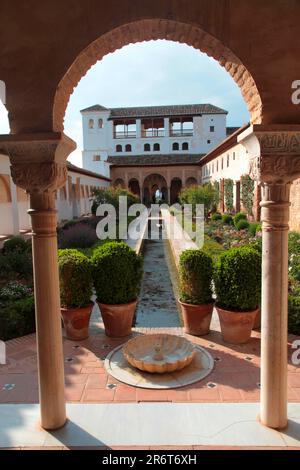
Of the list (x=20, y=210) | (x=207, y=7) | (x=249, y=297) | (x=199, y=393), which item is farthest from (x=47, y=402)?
(x=20, y=210)

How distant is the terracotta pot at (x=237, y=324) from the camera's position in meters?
4.82

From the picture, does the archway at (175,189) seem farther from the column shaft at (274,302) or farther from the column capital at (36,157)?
the column capital at (36,157)

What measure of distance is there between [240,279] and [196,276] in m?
0.64

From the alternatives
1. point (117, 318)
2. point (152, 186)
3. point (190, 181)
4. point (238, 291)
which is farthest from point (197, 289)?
point (152, 186)

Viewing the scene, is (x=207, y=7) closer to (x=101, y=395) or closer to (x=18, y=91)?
(x=18, y=91)

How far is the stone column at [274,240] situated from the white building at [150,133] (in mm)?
43189

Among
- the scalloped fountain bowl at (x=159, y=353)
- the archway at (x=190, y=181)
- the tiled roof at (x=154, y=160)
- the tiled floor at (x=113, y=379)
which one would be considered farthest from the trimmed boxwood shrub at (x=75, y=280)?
the archway at (x=190, y=181)

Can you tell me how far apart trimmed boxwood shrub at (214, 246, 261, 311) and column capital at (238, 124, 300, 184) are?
2149mm

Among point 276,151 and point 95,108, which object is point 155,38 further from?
point 95,108

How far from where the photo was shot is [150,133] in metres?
48.2

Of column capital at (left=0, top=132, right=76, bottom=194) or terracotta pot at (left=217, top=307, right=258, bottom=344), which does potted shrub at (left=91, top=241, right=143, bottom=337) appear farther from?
column capital at (left=0, top=132, right=76, bottom=194)

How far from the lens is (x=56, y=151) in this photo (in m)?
2.75

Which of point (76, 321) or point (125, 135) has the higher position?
point (125, 135)

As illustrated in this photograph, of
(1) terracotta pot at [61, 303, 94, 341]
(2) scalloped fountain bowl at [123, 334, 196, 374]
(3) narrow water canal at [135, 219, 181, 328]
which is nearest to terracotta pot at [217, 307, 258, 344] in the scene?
(2) scalloped fountain bowl at [123, 334, 196, 374]
